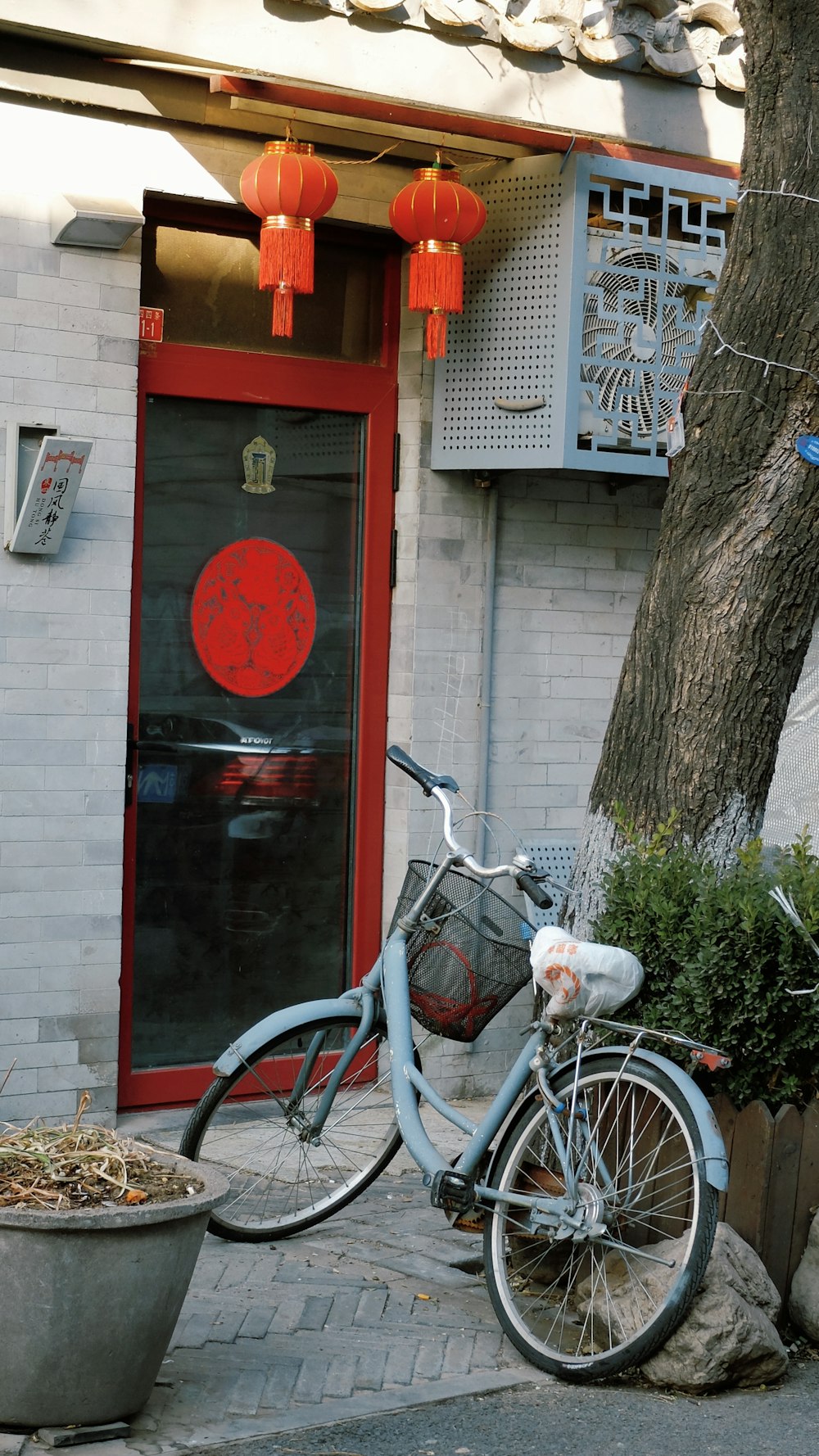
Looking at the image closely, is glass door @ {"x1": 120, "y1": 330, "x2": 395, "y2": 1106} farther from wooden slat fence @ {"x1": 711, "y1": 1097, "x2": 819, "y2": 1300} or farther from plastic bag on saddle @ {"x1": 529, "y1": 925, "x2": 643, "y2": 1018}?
wooden slat fence @ {"x1": 711, "y1": 1097, "x2": 819, "y2": 1300}

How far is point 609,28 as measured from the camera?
6527 mm

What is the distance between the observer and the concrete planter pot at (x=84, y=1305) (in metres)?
3.45

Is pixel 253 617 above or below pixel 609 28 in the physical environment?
below

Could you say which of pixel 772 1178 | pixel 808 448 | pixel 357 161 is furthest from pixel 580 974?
pixel 357 161

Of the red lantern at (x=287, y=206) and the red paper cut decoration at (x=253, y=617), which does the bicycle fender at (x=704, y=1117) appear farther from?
the red lantern at (x=287, y=206)

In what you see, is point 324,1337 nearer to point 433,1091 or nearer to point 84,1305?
point 433,1091

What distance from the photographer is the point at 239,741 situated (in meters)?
6.64

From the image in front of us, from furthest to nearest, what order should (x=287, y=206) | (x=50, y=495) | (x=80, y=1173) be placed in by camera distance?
(x=287, y=206) → (x=50, y=495) → (x=80, y=1173)

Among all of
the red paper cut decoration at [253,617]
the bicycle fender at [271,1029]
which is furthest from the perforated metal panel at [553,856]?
the bicycle fender at [271,1029]

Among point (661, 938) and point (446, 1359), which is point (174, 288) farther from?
point (446, 1359)

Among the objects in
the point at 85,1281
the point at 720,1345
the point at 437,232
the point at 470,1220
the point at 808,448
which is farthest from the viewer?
the point at 437,232

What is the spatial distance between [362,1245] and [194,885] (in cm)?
186

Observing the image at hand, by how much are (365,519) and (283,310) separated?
3.48 feet

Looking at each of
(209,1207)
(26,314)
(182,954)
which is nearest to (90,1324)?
(209,1207)
